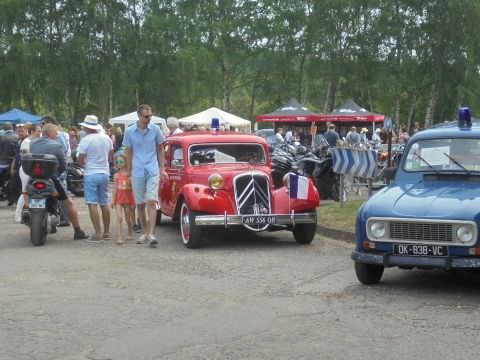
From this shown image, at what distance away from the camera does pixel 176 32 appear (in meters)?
47.6

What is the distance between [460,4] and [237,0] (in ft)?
42.1

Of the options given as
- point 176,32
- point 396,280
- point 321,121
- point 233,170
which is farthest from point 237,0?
point 396,280

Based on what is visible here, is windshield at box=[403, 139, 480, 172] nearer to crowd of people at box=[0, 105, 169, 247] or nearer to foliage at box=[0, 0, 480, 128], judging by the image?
crowd of people at box=[0, 105, 169, 247]

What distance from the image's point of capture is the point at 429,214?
796 centimetres

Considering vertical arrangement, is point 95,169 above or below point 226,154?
below

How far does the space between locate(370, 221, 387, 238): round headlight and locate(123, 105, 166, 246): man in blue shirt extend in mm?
4199

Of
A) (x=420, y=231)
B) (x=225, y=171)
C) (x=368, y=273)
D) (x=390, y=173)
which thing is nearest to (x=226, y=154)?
(x=225, y=171)

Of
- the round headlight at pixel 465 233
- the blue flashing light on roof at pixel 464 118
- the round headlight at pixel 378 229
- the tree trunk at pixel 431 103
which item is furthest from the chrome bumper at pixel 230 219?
the tree trunk at pixel 431 103

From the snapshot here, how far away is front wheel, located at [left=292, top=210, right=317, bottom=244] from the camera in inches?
463

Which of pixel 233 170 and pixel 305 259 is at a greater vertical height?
pixel 233 170

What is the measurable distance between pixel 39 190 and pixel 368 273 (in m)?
5.29

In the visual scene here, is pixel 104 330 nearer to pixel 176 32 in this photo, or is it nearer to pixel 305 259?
pixel 305 259

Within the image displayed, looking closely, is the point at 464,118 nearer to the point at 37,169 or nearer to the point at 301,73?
the point at 37,169

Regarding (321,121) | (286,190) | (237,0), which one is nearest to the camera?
(286,190)
